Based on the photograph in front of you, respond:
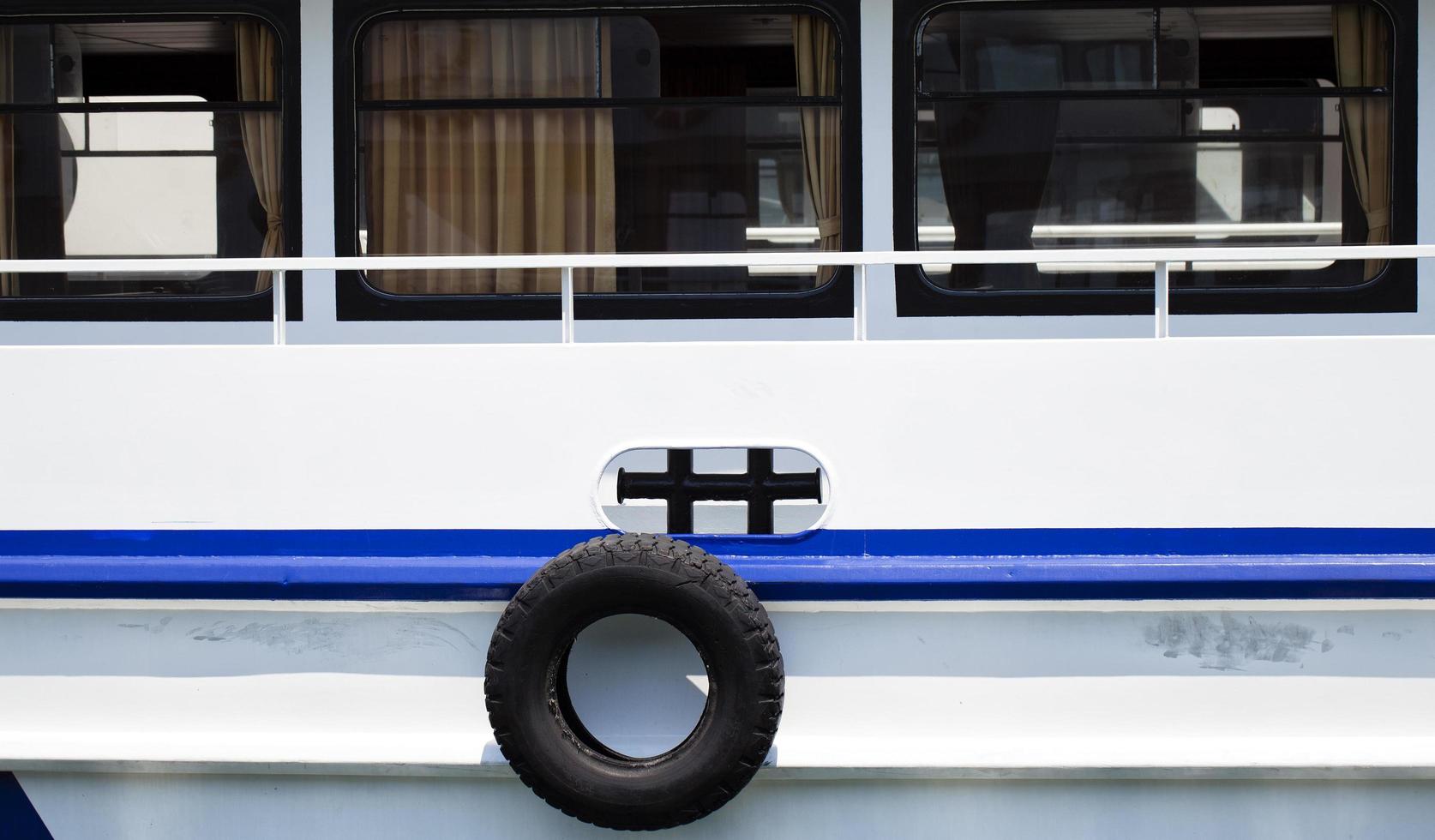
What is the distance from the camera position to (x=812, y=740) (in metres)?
2.51

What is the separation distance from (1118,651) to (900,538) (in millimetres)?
542

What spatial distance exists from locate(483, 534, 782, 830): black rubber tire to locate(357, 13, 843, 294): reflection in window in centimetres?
102

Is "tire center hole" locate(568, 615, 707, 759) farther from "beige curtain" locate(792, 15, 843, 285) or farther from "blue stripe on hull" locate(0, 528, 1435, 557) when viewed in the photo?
"beige curtain" locate(792, 15, 843, 285)

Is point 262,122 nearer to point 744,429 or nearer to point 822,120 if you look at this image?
point 822,120

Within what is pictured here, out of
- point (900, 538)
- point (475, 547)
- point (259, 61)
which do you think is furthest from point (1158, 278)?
point (259, 61)

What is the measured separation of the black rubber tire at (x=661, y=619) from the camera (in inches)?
93.7

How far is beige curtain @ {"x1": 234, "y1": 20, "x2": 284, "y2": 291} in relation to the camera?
3.18m

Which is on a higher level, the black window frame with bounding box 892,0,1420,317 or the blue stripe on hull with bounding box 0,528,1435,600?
the black window frame with bounding box 892,0,1420,317

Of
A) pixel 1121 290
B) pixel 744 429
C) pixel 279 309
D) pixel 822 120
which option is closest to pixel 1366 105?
pixel 1121 290

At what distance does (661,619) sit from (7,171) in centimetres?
245

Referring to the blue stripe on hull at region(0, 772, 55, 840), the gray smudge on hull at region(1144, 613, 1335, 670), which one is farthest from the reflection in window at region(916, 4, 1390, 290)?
the blue stripe on hull at region(0, 772, 55, 840)

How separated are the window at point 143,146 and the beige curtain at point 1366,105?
9.81 feet

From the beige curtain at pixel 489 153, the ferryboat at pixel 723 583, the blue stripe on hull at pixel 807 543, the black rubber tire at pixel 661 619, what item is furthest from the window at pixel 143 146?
the black rubber tire at pixel 661 619

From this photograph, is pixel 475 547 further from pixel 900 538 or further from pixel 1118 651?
pixel 1118 651
